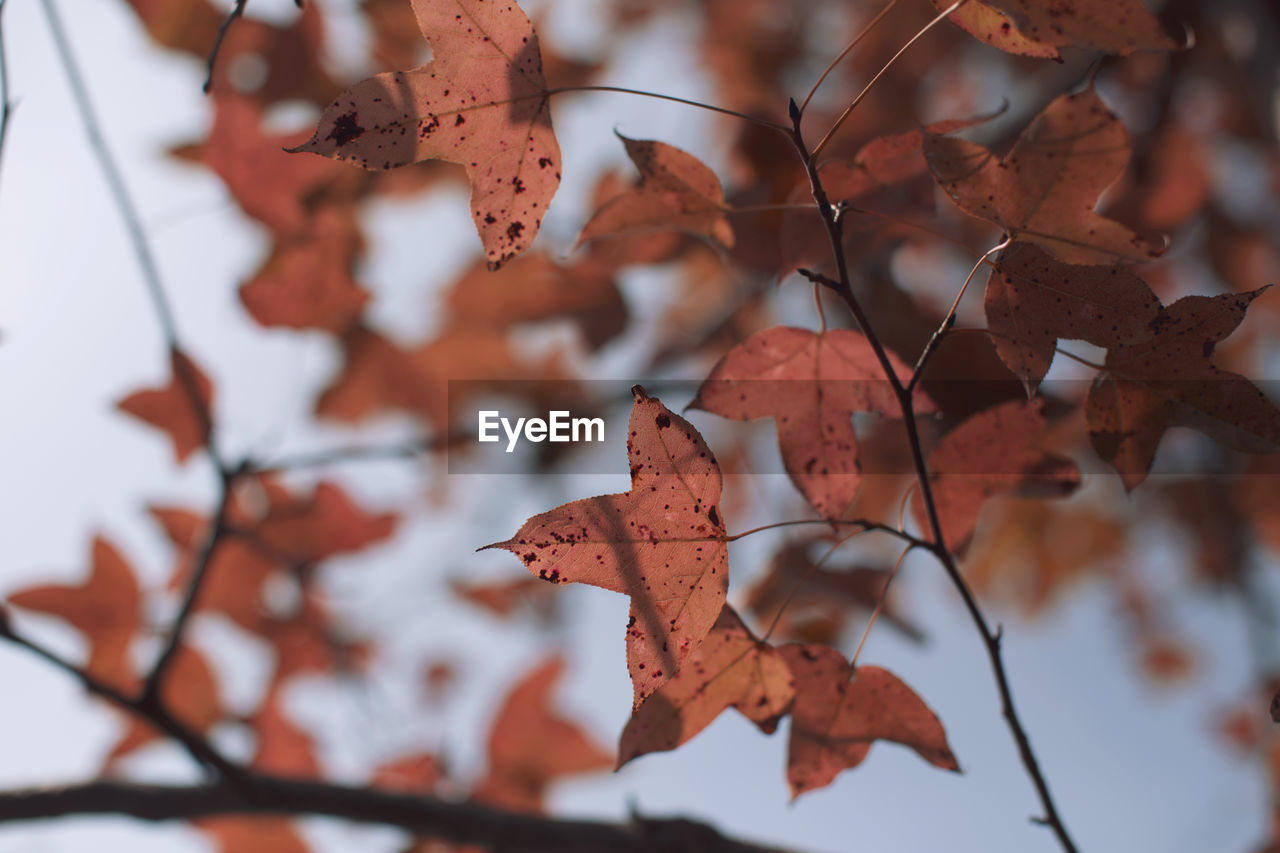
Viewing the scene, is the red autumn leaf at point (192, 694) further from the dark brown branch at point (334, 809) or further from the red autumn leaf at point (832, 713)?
the red autumn leaf at point (832, 713)

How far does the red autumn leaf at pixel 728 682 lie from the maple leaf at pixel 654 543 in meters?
0.10

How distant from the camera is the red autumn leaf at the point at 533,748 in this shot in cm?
116

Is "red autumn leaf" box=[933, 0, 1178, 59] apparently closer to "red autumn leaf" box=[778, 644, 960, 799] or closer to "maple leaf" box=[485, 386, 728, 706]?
"maple leaf" box=[485, 386, 728, 706]

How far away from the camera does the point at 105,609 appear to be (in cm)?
104

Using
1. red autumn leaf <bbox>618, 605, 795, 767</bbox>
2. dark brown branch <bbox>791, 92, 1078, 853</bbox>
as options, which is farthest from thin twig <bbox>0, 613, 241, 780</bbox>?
dark brown branch <bbox>791, 92, 1078, 853</bbox>

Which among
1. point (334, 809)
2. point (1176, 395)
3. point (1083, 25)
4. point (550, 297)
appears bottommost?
point (334, 809)

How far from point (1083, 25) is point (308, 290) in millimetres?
771

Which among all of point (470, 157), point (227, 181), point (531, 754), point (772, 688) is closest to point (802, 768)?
point (772, 688)

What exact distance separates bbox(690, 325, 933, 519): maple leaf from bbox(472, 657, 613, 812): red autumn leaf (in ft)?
2.45

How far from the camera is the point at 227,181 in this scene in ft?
2.97

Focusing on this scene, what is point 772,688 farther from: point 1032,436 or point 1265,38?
point 1265,38

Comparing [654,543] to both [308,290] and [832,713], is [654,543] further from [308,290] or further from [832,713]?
[308,290]

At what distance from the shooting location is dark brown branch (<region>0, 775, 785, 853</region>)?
0.72 m

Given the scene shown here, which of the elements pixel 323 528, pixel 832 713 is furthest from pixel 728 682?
pixel 323 528
